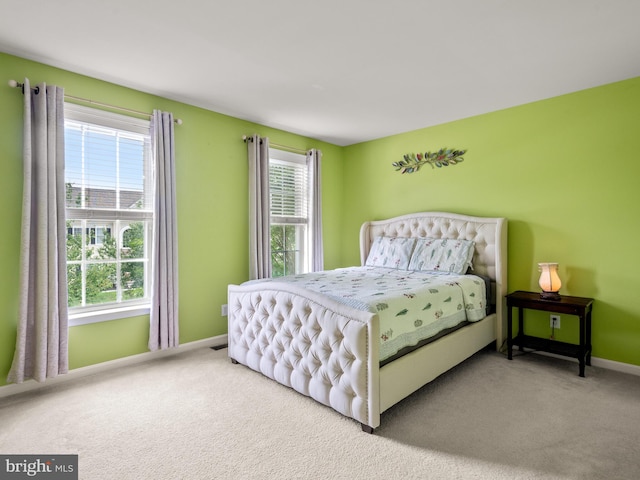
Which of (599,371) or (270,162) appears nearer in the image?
(599,371)

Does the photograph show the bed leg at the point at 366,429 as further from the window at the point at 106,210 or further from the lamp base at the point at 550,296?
the window at the point at 106,210

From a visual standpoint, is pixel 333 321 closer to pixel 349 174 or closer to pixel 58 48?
pixel 58 48

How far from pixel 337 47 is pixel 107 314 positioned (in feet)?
9.29

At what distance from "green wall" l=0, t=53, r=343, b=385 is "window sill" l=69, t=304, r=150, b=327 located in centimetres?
5

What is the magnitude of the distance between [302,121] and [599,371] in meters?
3.77

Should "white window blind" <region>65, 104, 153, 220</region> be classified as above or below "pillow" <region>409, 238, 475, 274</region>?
above

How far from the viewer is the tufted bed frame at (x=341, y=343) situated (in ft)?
6.75

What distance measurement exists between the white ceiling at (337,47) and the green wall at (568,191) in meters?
0.27

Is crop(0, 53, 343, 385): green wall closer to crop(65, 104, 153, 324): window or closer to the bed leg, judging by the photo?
crop(65, 104, 153, 324): window

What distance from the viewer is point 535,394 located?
8.41ft

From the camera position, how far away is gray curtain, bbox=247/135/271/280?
3.88m

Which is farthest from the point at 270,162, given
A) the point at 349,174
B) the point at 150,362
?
the point at 150,362

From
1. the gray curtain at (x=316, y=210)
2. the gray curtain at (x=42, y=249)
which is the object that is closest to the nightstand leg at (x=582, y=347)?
the gray curtain at (x=316, y=210)

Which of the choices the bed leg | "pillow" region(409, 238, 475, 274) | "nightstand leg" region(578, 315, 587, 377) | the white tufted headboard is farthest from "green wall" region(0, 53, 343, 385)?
"nightstand leg" region(578, 315, 587, 377)
